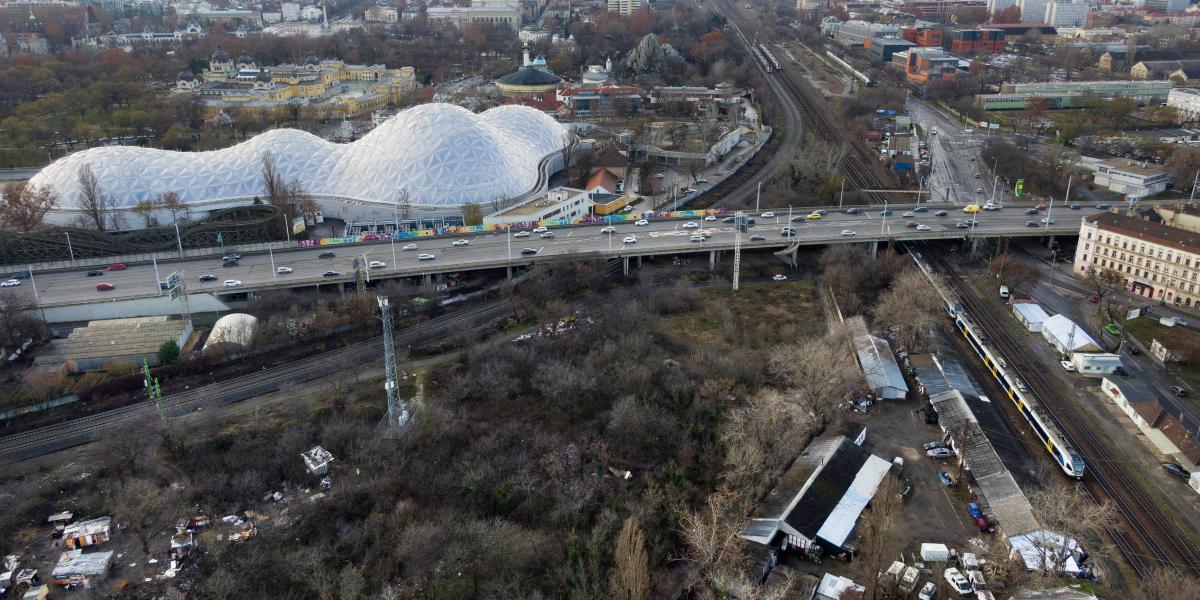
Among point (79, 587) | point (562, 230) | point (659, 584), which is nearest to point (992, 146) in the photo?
point (562, 230)

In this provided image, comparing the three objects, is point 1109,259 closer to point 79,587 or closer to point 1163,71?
point 79,587

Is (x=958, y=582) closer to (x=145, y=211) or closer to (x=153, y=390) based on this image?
(x=153, y=390)

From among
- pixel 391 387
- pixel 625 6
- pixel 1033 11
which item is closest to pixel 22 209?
pixel 391 387

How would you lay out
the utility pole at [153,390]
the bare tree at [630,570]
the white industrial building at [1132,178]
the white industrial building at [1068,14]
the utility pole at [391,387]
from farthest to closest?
the white industrial building at [1068,14], the white industrial building at [1132,178], the utility pole at [153,390], the utility pole at [391,387], the bare tree at [630,570]

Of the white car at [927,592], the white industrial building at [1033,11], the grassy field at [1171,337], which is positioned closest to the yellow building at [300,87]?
the grassy field at [1171,337]

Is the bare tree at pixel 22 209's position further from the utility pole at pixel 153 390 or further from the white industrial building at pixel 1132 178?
the white industrial building at pixel 1132 178

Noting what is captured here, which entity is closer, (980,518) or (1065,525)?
(1065,525)
